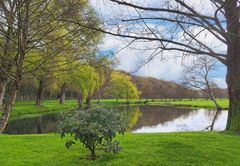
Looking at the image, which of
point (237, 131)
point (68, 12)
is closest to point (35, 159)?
point (68, 12)

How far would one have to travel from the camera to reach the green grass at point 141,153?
8.37 meters

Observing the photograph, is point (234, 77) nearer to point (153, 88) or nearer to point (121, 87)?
point (121, 87)

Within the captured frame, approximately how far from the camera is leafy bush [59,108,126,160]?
759cm

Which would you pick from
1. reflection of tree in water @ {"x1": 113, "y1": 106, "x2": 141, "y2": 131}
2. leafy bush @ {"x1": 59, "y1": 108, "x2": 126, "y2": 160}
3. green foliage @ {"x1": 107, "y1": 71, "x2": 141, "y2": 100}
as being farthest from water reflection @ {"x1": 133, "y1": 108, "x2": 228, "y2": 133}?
green foliage @ {"x1": 107, "y1": 71, "x2": 141, "y2": 100}

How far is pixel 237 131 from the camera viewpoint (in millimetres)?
13109

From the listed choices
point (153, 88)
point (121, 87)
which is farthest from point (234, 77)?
point (153, 88)

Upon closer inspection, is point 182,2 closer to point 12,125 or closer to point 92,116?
point 92,116

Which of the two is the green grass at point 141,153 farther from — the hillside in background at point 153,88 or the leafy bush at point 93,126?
the hillside in background at point 153,88

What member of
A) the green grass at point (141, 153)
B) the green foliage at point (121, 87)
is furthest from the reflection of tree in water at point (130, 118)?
the green foliage at point (121, 87)

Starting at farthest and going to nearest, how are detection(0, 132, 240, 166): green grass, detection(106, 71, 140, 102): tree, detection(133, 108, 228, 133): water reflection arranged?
1. detection(106, 71, 140, 102): tree
2. detection(133, 108, 228, 133): water reflection
3. detection(0, 132, 240, 166): green grass

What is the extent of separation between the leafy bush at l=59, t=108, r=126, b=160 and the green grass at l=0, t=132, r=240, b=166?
544mm

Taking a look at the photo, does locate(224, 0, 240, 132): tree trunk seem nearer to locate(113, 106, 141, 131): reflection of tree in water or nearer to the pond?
locate(113, 106, 141, 131): reflection of tree in water

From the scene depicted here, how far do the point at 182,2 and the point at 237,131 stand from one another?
6233 mm

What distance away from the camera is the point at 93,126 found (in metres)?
7.58
